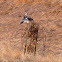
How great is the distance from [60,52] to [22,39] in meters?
2.79

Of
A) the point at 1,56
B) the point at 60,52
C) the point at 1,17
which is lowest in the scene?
the point at 1,17

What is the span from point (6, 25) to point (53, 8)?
133 inches

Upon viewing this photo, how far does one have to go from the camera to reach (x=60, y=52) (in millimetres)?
10016

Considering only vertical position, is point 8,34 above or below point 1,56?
below

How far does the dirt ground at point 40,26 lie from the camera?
10.6 m

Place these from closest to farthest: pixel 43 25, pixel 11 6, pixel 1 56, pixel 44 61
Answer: pixel 44 61, pixel 1 56, pixel 43 25, pixel 11 6

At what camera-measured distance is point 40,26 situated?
1259 cm

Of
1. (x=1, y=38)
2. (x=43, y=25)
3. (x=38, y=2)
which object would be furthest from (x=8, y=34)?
(x=38, y=2)

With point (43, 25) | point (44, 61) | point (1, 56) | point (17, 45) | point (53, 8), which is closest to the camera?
point (44, 61)

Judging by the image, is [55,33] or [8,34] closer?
[55,33]

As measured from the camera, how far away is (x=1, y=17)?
601 inches

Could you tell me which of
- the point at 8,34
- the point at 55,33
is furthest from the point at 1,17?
the point at 55,33

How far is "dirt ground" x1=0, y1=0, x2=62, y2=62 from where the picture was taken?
10641 millimetres

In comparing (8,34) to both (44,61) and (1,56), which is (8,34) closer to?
(1,56)
